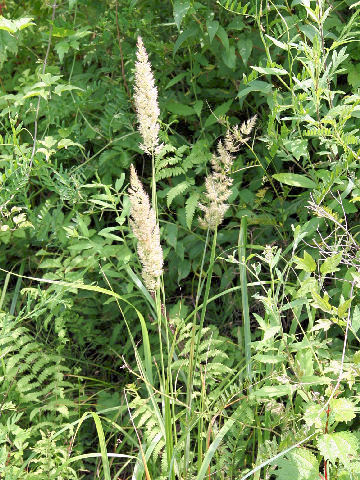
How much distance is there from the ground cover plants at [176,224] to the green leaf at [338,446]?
25cm

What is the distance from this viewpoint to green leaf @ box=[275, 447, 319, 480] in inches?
70.4

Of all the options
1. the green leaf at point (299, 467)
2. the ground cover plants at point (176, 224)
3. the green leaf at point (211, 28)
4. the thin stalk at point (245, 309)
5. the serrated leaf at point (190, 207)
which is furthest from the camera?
the serrated leaf at point (190, 207)

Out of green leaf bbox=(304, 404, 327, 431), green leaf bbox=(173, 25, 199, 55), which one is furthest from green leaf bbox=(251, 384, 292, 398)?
green leaf bbox=(173, 25, 199, 55)

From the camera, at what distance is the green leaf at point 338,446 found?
5.51 ft

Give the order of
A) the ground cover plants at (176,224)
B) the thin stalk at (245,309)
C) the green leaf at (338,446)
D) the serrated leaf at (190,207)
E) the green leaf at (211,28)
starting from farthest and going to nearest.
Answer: the serrated leaf at (190,207) < the green leaf at (211,28) < the ground cover plants at (176,224) < the thin stalk at (245,309) < the green leaf at (338,446)

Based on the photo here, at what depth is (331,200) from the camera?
8.14 feet

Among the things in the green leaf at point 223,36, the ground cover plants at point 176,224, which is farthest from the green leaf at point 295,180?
the green leaf at point 223,36

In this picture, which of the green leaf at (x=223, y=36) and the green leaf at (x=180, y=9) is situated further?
the green leaf at (x=223, y=36)

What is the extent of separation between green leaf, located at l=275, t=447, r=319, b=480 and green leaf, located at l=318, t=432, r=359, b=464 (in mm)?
102

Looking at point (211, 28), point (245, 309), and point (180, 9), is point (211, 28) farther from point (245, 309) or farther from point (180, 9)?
point (245, 309)

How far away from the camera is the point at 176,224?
2752 mm

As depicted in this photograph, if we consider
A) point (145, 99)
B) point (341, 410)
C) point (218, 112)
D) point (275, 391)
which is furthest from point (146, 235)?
point (218, 112)

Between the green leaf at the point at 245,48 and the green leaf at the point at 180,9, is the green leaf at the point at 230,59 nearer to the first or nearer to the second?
the green leaf at the point at 245,48

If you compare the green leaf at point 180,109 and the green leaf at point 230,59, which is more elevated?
the green leaf at point 230,59
